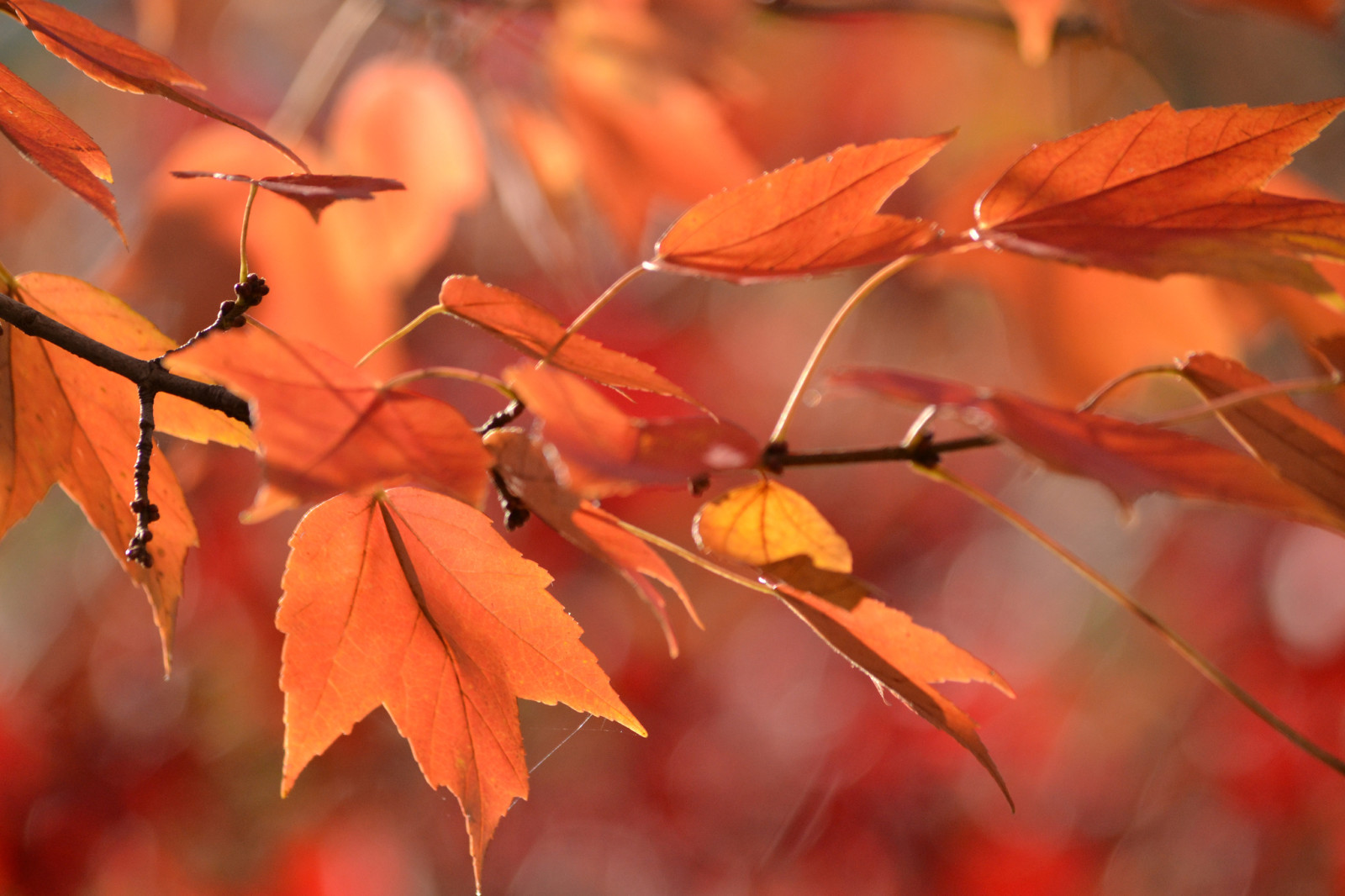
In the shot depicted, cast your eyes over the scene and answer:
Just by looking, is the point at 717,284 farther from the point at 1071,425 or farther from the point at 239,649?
the point at 1071,425

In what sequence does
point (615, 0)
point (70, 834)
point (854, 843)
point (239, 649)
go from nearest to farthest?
point (615, 0) < point (70, 834) < point (854, 843) < point (239, 649)

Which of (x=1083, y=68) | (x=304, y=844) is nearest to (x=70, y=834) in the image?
(x=304, y=844)

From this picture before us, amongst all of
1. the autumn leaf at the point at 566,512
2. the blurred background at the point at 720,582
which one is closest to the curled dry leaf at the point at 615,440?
the autumn leaf at the point at 566,512

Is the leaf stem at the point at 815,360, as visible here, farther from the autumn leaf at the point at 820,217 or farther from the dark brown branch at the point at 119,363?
the dark brown branch at the point at 119,363

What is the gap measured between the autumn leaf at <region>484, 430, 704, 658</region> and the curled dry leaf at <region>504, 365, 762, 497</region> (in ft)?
0.04

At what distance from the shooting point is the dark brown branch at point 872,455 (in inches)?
11.2

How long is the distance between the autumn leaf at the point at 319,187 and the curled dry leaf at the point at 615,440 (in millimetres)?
74

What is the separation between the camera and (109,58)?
29 centimetres

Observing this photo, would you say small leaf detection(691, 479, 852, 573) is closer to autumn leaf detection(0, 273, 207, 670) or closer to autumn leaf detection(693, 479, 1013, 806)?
autumn leaf detection(693, 479, 1013, 806)

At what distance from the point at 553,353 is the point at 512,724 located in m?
0.14

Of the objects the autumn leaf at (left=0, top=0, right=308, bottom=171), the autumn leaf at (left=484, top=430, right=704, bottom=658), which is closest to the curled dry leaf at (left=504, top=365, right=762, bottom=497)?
the autumn leaf at (left=484, top=430, right=704, bottom=658)

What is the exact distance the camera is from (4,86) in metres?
0.28

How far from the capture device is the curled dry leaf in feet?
0.71

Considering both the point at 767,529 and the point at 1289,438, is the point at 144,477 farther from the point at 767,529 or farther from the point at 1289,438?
the point at 1289,438
